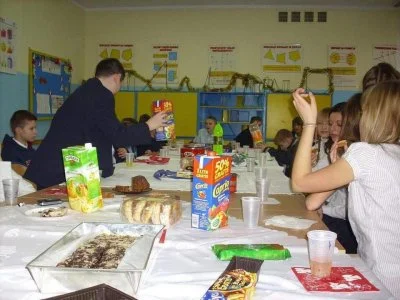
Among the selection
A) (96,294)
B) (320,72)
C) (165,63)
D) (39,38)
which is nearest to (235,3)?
(165,63)

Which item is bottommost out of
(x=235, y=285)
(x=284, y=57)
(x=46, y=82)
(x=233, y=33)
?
(x=235, y=285)

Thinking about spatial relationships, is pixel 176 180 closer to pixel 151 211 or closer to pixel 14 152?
pixel 151 211

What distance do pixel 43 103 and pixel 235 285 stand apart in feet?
19.5

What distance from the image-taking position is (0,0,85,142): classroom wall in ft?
17.4

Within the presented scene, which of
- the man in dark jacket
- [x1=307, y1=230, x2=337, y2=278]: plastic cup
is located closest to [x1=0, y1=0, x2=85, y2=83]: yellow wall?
the man in dark jacket

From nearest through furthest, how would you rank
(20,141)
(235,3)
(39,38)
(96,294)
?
(96,294) < (20,141) < (39,38) < (235,3)

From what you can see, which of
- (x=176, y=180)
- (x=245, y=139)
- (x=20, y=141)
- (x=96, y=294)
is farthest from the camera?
(x=245, y=139)

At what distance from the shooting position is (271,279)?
0.97 meters

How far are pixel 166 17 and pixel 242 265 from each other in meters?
7.22

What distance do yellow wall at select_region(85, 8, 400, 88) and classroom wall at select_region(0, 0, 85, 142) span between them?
45 centimetres

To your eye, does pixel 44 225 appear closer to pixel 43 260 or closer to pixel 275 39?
pixel 43 260

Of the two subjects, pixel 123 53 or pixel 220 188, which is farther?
pixel 123 53

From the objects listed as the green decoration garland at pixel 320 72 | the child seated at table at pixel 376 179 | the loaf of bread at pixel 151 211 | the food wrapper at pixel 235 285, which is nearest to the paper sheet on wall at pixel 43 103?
the green decoration garland at pixel 320 72

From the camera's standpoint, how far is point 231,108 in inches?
295
